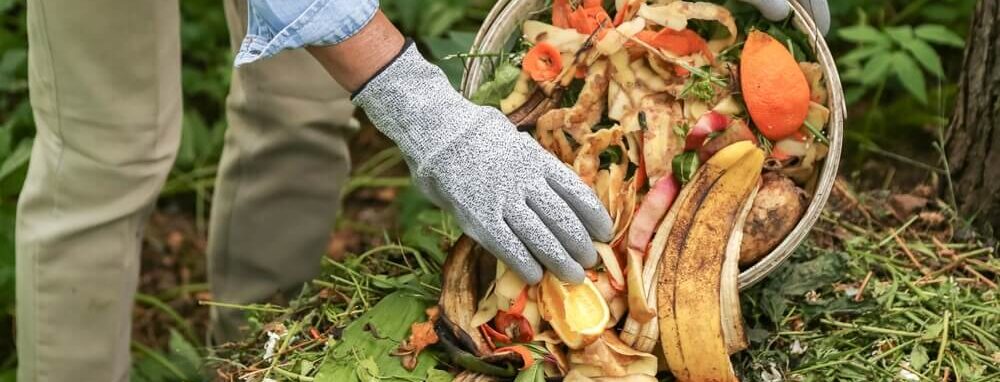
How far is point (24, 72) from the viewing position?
2838 mm

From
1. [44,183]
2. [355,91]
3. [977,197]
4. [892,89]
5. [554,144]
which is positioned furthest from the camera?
[892,89]

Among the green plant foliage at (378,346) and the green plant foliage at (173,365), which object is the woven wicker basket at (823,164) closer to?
the green plant foliage at (378,346)

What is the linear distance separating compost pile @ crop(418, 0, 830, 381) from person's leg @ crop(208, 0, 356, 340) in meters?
0.56

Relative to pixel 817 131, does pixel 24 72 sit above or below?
below

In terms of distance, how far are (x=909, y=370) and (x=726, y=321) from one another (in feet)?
0.98

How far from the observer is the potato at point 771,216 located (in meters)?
1.55

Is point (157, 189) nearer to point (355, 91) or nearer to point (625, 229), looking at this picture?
point (355, 91)

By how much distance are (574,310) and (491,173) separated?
213mm

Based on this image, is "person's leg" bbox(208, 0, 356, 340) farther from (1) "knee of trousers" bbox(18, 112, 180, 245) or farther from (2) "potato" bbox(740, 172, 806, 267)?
(2) "potato" bbox(740, 172, 806, 267)

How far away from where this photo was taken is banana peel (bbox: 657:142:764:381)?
4.84 ft

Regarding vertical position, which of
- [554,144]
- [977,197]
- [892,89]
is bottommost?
[892,89]

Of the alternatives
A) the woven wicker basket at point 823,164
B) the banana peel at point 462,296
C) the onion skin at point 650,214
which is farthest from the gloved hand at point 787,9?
the banana peel at point 462,296

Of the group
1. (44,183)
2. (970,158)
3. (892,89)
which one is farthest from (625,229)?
(892,89)

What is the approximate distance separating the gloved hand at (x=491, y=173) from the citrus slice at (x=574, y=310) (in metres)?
0.02
